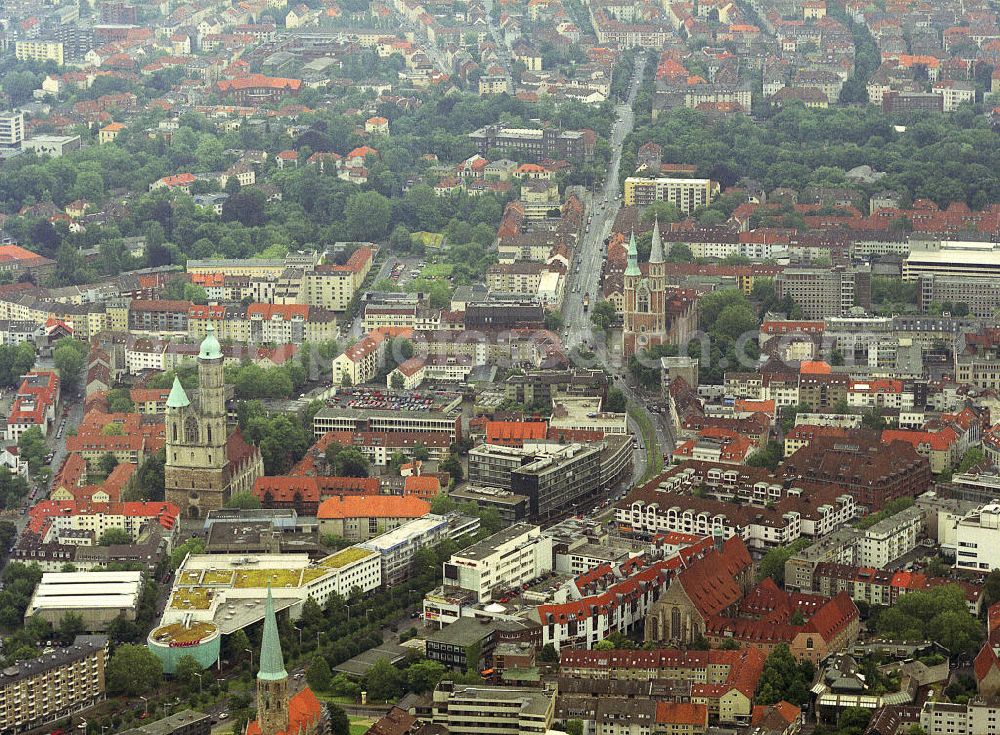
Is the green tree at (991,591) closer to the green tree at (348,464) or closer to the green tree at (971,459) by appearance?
the green tree at (971,459)

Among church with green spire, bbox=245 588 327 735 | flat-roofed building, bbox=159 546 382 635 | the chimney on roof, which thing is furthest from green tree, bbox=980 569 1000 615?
church with green spire, bbox=245 588 327 735

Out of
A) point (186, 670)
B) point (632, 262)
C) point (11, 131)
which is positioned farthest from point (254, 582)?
point (11, 131)

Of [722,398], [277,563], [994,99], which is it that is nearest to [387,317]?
[722,398]

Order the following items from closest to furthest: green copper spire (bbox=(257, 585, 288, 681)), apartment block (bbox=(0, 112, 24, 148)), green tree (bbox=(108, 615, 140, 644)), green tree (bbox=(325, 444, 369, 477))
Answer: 1. green copper spire (bbox=(257, 585, 288, 681))
2. green tree (bbox=(108, 615, 140, 644))
3. green tree (bbox=(325, 444, 369, 477))
4. apartment block (bbox=(0, 112, 24, 148))

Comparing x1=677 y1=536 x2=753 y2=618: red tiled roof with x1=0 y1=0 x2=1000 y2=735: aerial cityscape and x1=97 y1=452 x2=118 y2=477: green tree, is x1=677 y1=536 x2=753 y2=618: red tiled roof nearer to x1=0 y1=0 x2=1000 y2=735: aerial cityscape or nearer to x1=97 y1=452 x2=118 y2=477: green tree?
x1=0 y1=0 x2=1000 y2=735: aerial cityscape

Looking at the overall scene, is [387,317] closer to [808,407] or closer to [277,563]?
[808,407]

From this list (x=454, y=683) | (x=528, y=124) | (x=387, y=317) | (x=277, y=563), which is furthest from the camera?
(x=528, y=124)

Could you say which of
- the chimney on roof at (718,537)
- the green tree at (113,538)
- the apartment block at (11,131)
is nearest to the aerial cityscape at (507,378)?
the green tree at (113,538)
